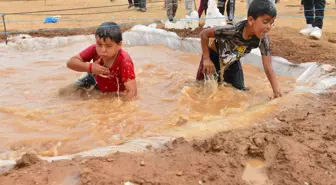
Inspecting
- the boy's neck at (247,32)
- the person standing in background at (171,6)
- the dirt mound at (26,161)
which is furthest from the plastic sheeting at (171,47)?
the person standing in background at (171,6)

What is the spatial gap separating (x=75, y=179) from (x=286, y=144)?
4.39ft

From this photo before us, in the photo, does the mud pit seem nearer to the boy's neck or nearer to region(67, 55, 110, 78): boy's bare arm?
region(67, 55, 110, 78): boy's bare arm

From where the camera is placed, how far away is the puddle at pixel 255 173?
7.01 feet

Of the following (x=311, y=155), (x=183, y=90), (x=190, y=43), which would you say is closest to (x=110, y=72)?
(x=183, y=90)

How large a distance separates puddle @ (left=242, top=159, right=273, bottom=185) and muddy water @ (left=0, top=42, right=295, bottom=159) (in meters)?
0.81

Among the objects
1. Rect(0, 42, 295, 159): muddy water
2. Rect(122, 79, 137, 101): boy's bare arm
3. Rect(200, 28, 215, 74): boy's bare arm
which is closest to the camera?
Rect(0, 42, 295, 159): muddy water

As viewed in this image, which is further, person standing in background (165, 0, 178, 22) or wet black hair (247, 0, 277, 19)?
person standing in background (165, 0, 178, 22)

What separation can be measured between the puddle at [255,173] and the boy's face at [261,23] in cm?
159

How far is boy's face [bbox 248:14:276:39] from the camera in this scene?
11.3 ft

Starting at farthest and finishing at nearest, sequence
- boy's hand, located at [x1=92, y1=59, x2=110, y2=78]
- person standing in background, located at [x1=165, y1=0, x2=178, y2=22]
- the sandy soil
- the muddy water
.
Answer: person standing in background, located at [x1=165, y1=0, x2=178, y2=22], boy's hand, located at [x1=92, y1=59, x2=110, y2=78], the muddy water, the sandy soil

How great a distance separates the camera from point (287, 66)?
484cm

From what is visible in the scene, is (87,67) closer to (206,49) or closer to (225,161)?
(206,49)

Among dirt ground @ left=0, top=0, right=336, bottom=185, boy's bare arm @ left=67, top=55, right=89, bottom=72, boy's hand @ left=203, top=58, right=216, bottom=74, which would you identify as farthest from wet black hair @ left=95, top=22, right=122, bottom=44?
dirt ground @ left=0, top=0, right=336, bottom=185

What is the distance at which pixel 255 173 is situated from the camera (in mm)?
2219
